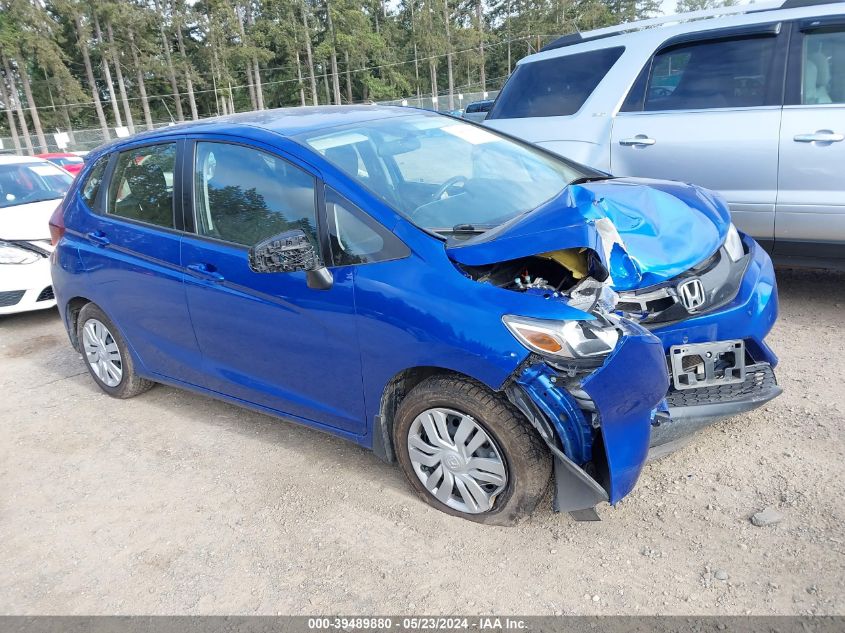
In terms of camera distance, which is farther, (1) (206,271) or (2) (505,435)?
(1) (206,271)

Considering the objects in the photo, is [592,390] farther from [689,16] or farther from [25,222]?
[25,222]

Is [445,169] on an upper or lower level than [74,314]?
upper

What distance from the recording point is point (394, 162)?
3.49m

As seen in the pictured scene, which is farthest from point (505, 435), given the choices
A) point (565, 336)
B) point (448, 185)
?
point (448, 185)

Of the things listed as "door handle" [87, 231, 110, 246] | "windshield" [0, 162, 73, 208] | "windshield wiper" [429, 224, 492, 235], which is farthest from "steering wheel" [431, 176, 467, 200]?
"windshield" [0, 162, 73, 208]

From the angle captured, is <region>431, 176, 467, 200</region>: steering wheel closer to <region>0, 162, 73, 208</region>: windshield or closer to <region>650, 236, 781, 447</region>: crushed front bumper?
<region>650, 236, 781, 447</region>: crushed front bumper

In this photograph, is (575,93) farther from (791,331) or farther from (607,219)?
(607,219)

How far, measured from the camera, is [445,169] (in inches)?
141

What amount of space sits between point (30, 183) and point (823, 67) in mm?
7934

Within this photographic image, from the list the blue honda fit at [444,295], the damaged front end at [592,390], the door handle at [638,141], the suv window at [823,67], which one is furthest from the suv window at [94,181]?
the suv window at [823,67]

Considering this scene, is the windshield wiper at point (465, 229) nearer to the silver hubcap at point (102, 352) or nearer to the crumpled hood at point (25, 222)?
the silver hubcap at point (102, 352)

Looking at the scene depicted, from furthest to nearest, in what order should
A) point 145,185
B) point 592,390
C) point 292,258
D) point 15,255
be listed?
1. point 15,255
2. point 145,185
3. point 292,258
4. point 592,390

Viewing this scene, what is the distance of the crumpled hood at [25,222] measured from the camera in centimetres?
663

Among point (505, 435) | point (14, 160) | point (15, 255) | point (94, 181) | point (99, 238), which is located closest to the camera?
point (505, 435)
